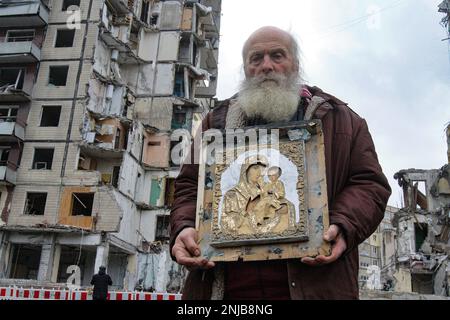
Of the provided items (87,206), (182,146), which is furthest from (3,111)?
(182,146)

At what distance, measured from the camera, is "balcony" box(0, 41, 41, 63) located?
A: 3144 cm

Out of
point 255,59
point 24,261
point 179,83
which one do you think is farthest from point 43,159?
point 255,59

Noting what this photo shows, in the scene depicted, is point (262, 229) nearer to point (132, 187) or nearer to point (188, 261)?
point (188, 261)

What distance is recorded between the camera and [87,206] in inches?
1210

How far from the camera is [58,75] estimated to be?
33.6m

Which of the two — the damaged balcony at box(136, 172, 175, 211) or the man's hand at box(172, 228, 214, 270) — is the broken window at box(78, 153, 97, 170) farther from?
the man's hand at box(172, 228, 214, 270)

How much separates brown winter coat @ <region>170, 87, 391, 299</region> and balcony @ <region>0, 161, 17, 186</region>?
29.4 m

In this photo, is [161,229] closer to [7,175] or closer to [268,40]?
[7,175]

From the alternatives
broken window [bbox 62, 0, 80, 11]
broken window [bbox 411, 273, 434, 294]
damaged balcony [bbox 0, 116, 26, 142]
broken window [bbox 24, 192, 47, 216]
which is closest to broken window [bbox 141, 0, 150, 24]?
broken window [bbox 62, 0, 80, 11]

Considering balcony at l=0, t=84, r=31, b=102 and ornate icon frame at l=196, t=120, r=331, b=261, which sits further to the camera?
balcony at l=0, t=84, r=31, b=102

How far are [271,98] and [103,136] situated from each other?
30598 mm

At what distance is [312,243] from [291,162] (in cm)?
46

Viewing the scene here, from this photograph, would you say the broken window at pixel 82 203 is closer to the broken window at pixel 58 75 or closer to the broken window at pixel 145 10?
the broken window at pixel 58 75

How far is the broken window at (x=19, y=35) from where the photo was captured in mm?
33375
